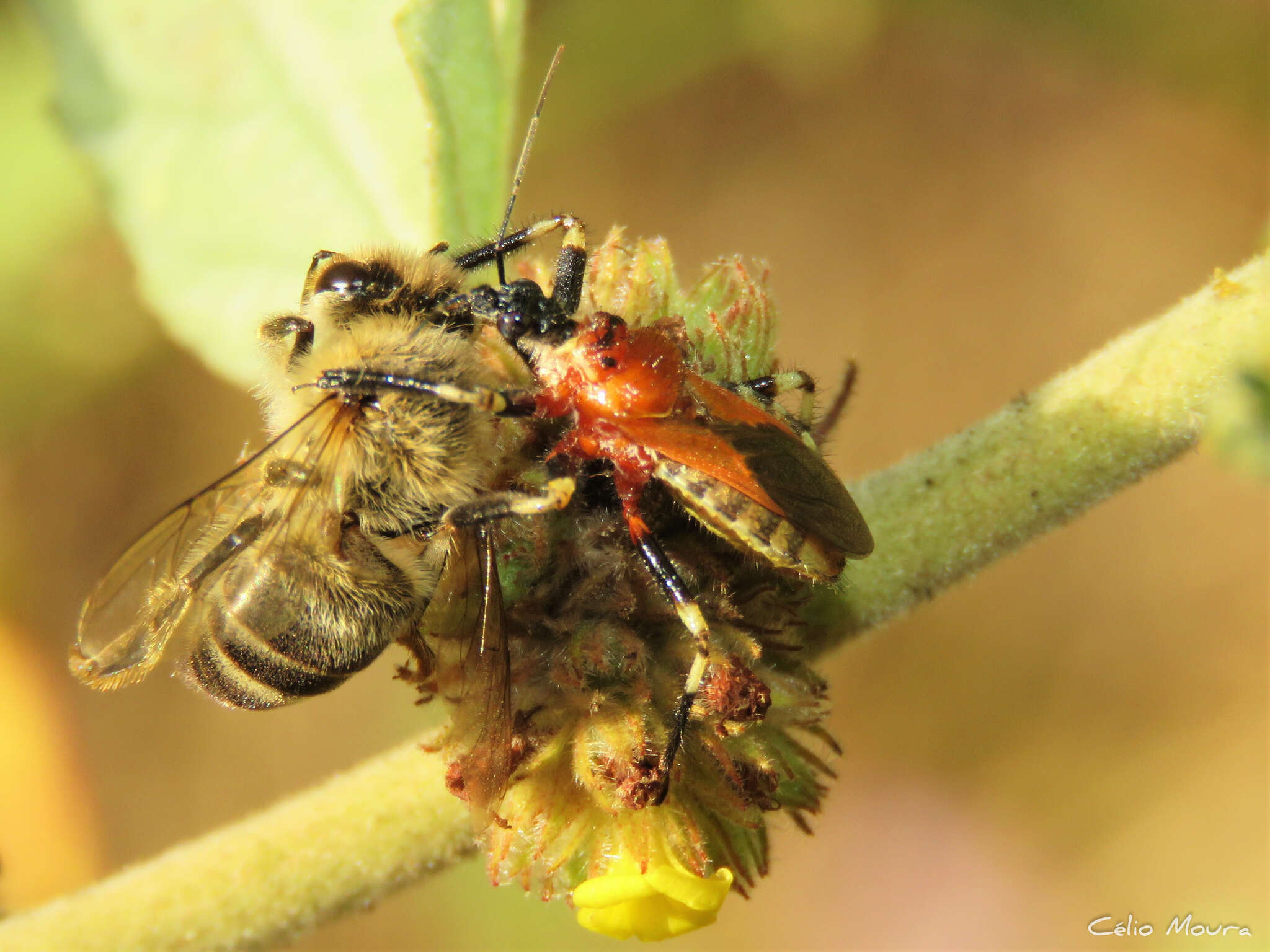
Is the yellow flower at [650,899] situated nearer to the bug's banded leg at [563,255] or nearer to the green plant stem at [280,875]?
the green plant stem at [280,875]

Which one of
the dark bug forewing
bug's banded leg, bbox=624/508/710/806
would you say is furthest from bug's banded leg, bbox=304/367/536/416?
the dark bug forewing

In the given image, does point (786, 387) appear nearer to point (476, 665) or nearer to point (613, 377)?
point (613, 377)

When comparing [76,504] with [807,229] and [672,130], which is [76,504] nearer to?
[672,130]

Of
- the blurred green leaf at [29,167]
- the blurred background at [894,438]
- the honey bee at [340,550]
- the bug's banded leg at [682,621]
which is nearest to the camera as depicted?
the honey bee at [340,550]

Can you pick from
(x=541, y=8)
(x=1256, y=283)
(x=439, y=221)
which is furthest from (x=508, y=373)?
(x=541, y=8)

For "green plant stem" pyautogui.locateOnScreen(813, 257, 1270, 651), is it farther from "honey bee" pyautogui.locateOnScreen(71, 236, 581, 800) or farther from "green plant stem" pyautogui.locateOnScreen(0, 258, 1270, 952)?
"honey bee" pyautogui.locateOnScreen(71, 236, 581, 800)

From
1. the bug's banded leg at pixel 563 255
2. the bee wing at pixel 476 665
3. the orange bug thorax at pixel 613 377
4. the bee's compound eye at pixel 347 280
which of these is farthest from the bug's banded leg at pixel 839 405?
the bee's compound eye at pixel 347 280

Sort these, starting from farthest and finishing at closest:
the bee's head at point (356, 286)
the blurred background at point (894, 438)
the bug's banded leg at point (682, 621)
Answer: the blurred background at point (894, 438) → the bee's head at point (356, 286) → the bug's banded leg at point (682, 621)
